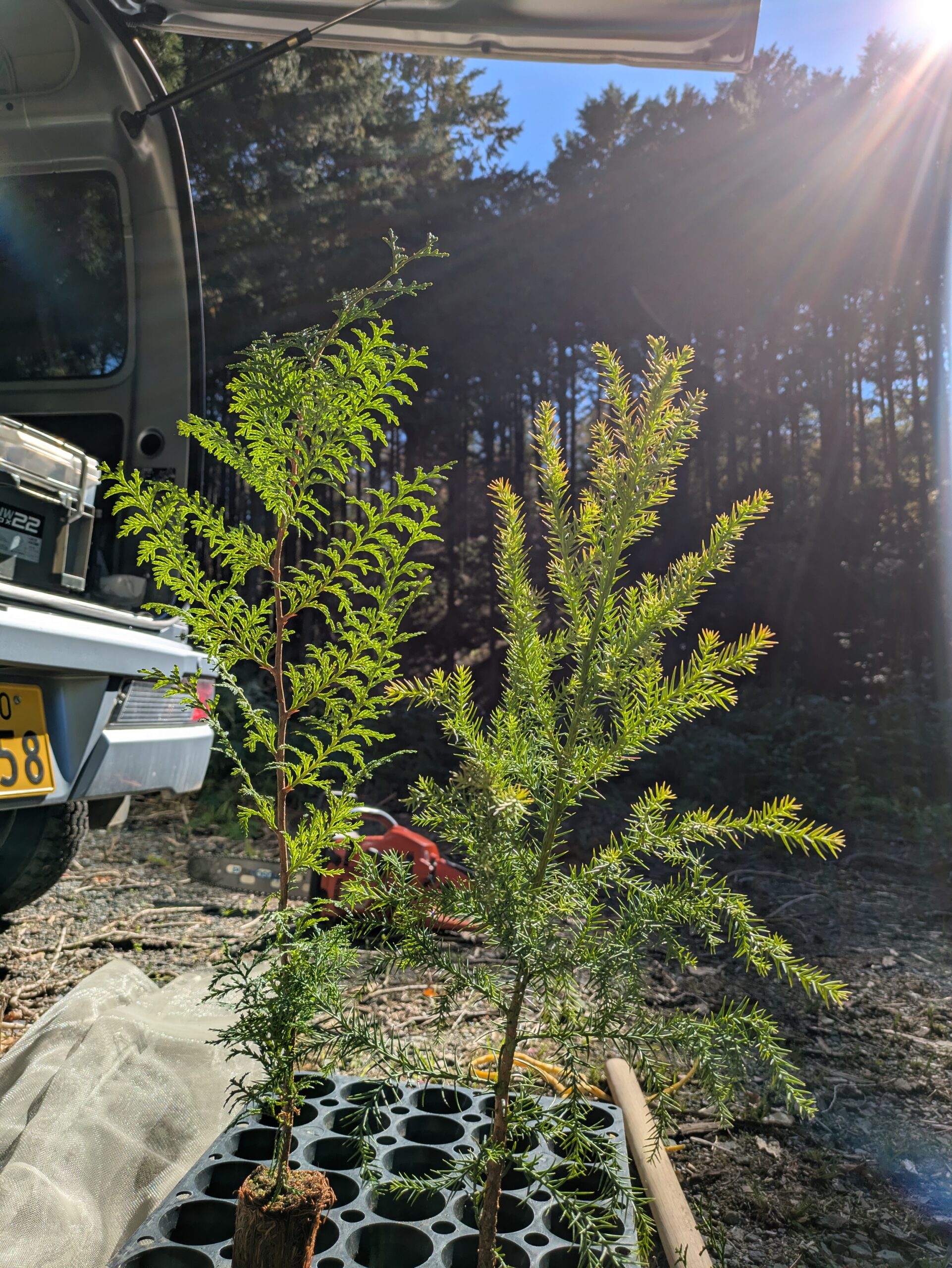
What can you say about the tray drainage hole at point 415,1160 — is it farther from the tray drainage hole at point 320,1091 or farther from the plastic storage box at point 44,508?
the plastic storage box at point 44,508

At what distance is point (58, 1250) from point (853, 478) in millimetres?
13186

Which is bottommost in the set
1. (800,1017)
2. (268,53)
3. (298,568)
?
(800,1017)

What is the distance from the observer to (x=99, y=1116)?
182 cm

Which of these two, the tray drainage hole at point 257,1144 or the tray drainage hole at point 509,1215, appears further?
the tray drainage hole at point 257,1144

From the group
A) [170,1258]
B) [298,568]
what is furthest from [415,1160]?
[298,568]

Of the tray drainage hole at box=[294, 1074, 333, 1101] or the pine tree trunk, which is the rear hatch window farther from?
the pine tree trunk

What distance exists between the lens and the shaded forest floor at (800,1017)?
75.1 inches

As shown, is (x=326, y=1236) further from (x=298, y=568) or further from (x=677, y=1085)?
(x=298, y=568)

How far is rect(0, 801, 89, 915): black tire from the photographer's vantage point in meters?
2.96

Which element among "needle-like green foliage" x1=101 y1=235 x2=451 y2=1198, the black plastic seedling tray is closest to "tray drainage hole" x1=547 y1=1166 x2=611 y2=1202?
the black plastic seedling tray

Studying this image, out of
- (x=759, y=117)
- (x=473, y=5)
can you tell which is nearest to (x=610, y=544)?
(x=473, y=5)

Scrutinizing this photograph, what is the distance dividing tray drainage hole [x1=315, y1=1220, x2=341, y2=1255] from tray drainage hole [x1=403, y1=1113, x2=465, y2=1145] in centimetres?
35

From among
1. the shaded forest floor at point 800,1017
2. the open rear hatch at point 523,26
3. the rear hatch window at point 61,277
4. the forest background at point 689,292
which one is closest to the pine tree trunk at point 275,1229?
the shaded forest floor at point 800,1017

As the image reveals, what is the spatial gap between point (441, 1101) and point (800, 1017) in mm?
1867
